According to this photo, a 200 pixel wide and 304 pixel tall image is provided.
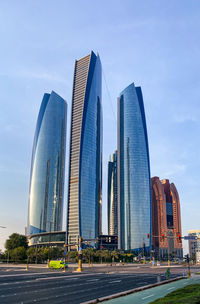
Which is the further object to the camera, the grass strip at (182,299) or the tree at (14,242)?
the tree at (14,242)

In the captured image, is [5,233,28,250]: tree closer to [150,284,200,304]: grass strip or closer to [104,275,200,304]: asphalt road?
[104,275,200,304]: asphalt road

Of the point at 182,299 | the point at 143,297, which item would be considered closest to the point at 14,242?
the point at 143,297

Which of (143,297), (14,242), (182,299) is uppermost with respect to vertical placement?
(182,299)

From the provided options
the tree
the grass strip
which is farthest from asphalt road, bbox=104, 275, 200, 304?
the tree

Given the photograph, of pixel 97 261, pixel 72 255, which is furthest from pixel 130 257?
pixel 72 255

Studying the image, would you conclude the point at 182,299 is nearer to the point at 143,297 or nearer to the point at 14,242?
the point at 143,297

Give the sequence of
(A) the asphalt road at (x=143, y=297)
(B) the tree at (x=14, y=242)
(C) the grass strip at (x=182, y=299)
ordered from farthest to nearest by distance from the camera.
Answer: (B) the tree at (x=14, y=242) < (A) the asphalt road at (x=143, y=297) < (C) the grass strip at (x=182, y=299)

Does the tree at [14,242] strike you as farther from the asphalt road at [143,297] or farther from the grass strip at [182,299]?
the grass strip at [182,299]

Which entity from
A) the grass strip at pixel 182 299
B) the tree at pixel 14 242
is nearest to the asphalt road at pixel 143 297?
the grass strip at pixel 182 299

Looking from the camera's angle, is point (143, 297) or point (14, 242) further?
point (14, 242)

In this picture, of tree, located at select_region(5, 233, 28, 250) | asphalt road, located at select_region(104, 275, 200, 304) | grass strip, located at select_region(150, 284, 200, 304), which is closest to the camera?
grass strip, located at select_region(150, 284, 200, 304)

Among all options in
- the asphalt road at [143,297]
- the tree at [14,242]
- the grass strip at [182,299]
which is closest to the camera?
the grass strip at [182,299]

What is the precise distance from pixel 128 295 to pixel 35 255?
97.0 m

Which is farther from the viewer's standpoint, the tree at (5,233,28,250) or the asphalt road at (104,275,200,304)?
the tree at (5,233,28,250)
